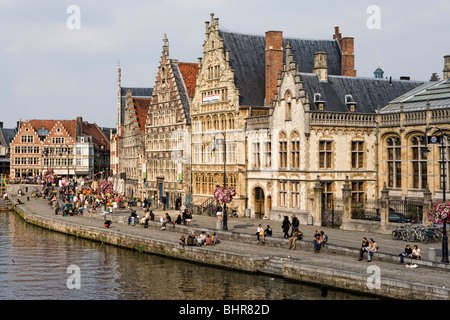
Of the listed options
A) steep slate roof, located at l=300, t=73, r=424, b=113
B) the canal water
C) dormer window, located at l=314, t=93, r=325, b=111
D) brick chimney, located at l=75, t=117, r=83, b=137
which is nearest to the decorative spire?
steep slate roof, located at l=300, t=73, r=424, b=113

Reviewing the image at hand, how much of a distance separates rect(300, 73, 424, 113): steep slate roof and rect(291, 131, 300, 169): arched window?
105 inches

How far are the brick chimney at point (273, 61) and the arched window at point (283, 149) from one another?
6.44 m

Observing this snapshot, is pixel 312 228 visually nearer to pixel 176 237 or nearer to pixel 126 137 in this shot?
pixel 176 237

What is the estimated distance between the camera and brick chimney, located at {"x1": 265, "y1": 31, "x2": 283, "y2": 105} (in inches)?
2137

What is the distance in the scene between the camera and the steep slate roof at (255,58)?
5534 cm

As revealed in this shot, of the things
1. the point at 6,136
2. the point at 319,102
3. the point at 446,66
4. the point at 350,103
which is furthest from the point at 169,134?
the point at 6,136

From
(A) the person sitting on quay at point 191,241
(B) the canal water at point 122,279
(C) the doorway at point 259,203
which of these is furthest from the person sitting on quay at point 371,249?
(C) the doorway at point 259,203

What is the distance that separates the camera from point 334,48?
2426 inches

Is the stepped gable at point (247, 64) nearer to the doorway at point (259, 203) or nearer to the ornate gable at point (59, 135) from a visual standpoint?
the doorway at point (259, 203)

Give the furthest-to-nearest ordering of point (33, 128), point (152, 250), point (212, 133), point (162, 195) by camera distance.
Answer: point (33, 128) → point (162, 195) → point (212, 133) → point (152, 250)

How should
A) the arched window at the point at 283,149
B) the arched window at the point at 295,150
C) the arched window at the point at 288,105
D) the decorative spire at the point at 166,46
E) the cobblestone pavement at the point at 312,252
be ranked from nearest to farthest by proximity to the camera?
the cobblestone pavement at the point at 312,252 → the arched window at the point at 295,150 → the arched window at the point at 288,105 → the arched window at the point at 283,149 → the decorative spire at the point at 166,46

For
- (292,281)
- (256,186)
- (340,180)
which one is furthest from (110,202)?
(292,281)

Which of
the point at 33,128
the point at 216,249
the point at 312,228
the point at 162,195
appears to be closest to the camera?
the point at 216,249
